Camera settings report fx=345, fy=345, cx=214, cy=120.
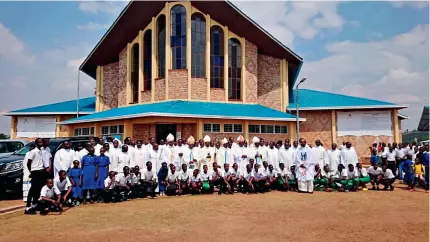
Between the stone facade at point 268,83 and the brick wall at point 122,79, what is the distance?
27.4 ft

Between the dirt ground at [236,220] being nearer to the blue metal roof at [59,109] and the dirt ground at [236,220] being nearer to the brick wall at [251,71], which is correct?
the brick wall at [251,71]

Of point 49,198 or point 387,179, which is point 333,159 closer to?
point 387,179

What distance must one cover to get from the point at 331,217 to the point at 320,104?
15237 millimetres

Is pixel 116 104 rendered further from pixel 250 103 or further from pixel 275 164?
pixel 275 164

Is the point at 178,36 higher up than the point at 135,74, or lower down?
higher up

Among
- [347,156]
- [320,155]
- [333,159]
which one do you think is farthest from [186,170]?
[347,156]

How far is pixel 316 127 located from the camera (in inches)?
852

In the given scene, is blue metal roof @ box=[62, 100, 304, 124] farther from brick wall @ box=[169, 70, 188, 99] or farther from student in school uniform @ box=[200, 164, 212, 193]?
student in school uniform @ box=[200, 164, 212, 193]

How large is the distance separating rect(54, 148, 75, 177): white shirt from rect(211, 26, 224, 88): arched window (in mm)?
11151

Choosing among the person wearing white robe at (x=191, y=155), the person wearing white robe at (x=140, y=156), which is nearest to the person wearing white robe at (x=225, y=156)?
the person wearing white robe at (x=191, y=155)

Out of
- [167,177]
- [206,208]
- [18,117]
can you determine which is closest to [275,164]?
[167,177]

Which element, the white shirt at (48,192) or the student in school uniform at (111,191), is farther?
the student in school uniform at (111,191)

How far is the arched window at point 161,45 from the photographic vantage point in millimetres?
19362

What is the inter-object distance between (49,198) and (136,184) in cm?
256
